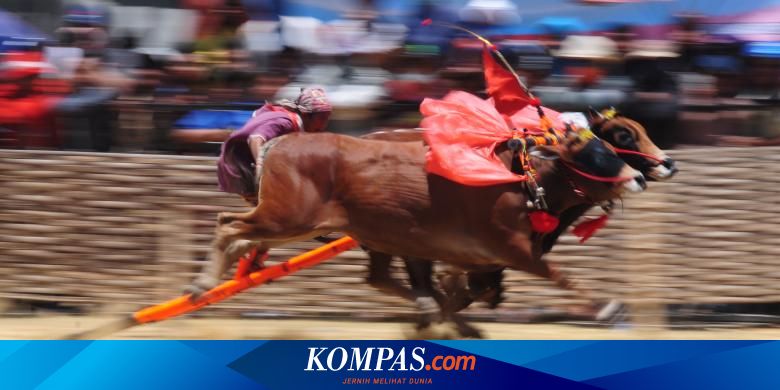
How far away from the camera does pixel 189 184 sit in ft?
19.8

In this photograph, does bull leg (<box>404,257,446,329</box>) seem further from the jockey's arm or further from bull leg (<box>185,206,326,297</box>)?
the jockey's arm

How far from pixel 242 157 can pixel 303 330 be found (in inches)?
48.8

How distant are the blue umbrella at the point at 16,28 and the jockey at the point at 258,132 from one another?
6.87 ft

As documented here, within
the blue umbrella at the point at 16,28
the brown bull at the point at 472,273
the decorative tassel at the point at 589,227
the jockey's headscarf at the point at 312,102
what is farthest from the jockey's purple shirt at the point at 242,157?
the blue umbrella at the point at 16,28

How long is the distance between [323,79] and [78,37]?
62.7 inches

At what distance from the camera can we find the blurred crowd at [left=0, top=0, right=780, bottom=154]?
20.3 feet

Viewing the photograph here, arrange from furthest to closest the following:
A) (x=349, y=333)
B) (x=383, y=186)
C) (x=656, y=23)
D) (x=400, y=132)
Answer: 1. (x=656, y=23)
2. (x=349, y=333)
3. (x=400, y=132)
4. (x=383, y=186)

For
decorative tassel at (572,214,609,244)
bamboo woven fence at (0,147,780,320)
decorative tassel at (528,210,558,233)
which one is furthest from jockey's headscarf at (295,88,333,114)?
decorative tassel at (572,214,609,244)

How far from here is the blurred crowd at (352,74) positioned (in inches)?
243

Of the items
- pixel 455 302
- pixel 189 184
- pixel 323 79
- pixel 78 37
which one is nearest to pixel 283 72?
pixel 323 79

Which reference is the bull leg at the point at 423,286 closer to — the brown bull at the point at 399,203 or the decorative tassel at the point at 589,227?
the brown bull at the point at 399,203

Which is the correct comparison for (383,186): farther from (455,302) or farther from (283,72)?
(283,72)

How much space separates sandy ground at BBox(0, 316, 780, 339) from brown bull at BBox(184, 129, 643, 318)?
0.80 m

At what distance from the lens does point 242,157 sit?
531cm
